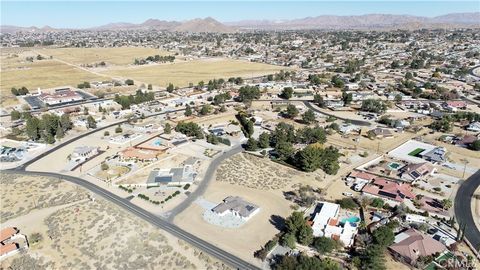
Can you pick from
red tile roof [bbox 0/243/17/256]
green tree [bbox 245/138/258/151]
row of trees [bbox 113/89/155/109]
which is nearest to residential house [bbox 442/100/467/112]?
green tree [bbox 245/138/258/151]

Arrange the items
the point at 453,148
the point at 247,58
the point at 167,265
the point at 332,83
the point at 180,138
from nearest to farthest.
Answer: the point at 167,265
the point at 453,148
the point at 180,138
the point at 332,83
the point at 247,58

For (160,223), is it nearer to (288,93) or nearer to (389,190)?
(389,190)

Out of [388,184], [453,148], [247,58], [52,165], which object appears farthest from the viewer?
[247,58]

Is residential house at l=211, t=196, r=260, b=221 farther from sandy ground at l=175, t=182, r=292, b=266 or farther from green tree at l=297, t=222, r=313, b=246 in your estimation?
green tree at l=297, t=222, r=313, b=246

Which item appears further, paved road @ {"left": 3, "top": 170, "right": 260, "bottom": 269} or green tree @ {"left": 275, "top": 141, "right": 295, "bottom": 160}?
green tree @ {"left": 275, "top": 141, "right": 295, "bottom": 160}

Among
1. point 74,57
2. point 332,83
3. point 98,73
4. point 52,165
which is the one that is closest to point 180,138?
point 52,165

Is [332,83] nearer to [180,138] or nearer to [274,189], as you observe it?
[180,138]
